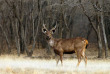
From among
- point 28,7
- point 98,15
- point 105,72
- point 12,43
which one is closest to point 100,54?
point 98,15

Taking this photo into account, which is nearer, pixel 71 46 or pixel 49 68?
pixel 49 68

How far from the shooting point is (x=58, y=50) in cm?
1327

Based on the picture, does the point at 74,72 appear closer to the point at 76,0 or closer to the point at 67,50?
the point at 67,50

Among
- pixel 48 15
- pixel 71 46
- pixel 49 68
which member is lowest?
pixel 49 68

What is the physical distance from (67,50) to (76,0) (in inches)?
286

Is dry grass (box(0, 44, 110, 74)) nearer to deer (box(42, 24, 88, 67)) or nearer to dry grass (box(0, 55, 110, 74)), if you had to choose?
dry grass (box(0, 55, 110, 74))

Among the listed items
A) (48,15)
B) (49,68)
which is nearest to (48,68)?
(49,68)

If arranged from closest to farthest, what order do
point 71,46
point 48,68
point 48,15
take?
1. point 48,68
2. point 71,46
3. point 48,15

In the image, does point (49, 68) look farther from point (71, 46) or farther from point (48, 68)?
point (71, 46)

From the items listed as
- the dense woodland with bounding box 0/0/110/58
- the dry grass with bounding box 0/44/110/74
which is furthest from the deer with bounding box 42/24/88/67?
the dense woodland with bounding box 0/0/110/58

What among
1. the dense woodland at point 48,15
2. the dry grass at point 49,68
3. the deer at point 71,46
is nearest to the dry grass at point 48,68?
the dry grass at point 49,68

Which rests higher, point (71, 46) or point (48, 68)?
point (71, 46)

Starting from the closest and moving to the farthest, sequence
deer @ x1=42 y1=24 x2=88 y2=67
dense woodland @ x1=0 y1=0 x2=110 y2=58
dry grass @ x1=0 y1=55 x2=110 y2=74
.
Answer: dry grass @ x1=0 y1=55 x2=110 y2=74 → deer @ x1=42 y1=24 x2=88 y2=67 → dense woodland @ x1=0 y1=0 x2=110 y2=58

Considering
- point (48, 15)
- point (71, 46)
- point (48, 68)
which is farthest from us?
point (48, 15)
